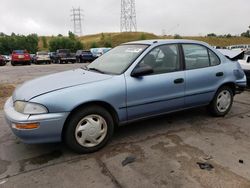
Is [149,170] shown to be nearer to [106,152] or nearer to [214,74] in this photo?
[106,152]

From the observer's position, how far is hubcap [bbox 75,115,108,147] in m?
3.29

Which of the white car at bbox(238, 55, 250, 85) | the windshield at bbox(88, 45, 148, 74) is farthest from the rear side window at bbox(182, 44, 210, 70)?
the white car at bbox(238, 55, 250, 85)

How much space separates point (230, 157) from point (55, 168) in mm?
2275

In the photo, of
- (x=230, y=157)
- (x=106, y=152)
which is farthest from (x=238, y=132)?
(x=106, y=152)

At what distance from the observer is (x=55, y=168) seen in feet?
9.95

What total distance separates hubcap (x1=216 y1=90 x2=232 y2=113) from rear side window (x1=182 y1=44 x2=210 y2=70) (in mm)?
713

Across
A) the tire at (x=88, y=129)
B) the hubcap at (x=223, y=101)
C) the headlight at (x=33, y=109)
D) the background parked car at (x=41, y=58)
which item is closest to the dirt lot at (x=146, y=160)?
the tire at (x=88, y=129)

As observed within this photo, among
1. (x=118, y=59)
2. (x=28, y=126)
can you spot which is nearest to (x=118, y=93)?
(x=118, y=59)

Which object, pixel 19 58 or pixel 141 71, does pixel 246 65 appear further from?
pixel 19 58

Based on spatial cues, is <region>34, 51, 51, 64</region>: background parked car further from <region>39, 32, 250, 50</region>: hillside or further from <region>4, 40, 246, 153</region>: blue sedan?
<region>39, 32, 250, 50</region>: hillside

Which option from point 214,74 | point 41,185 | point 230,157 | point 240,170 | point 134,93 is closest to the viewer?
point 41,185

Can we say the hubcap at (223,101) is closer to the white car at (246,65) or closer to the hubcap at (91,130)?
the hubcap at (91,130)

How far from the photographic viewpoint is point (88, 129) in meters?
3.31

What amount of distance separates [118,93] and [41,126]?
3.64 ft
